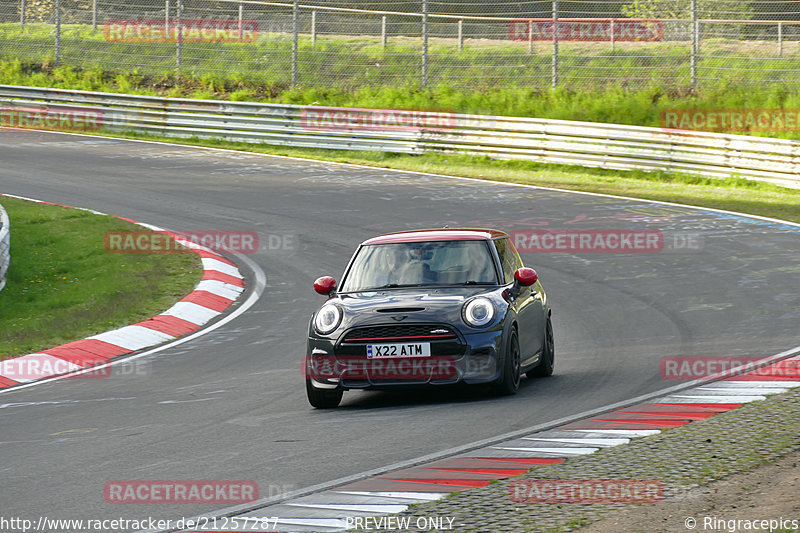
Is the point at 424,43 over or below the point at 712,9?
below

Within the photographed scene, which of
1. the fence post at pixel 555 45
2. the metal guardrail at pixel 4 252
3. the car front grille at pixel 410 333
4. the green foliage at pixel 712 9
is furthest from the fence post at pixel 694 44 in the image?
the car front grille at pixel 410 333

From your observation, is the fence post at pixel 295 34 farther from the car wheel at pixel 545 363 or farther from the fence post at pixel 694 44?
the car wheel at pixel 545 363

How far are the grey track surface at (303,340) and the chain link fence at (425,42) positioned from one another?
6.70 metres

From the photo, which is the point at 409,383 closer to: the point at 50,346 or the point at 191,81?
the point at 50,346

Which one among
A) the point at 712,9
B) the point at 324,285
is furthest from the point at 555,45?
the point at 324,285

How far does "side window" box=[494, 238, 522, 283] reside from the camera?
9.91m

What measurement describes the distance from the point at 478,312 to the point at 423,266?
102 centimetres

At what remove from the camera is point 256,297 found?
1490 centimetres

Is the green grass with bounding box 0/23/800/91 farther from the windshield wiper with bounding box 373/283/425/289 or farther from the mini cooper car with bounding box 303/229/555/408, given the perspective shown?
the windshield wiper with bounding box 373/283/425/289

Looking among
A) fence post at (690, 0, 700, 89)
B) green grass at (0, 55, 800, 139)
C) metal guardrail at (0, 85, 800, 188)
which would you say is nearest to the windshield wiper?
metal guardrail at (0, 85, 800, 188)

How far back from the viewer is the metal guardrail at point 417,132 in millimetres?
22922

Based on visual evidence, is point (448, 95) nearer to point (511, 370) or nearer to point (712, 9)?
point (712, 9)

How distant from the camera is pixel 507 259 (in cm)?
1020

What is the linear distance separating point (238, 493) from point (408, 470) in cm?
103
